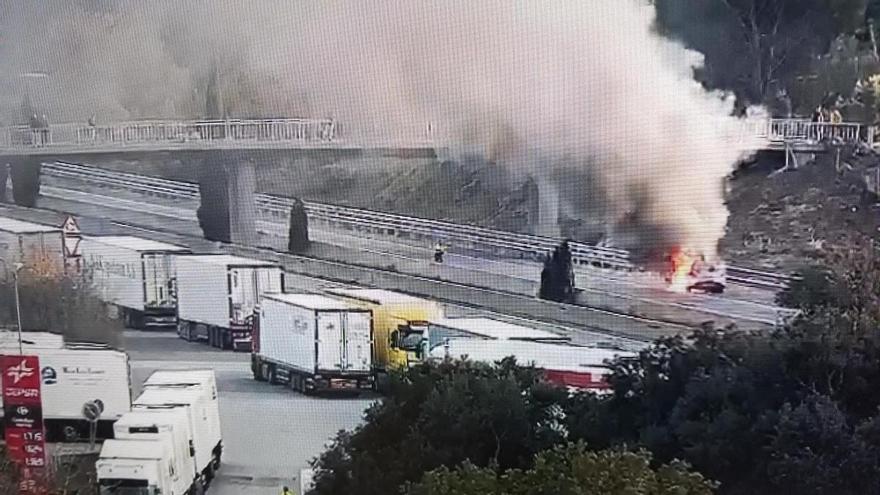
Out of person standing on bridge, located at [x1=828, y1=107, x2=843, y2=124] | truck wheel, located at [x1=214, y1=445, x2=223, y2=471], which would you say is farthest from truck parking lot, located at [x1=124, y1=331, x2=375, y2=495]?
person standing on bridge, located at [x1=828, y1=107, x2=843, y2=124]

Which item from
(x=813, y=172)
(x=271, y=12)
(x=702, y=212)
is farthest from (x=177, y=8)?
(x=813, y=172)

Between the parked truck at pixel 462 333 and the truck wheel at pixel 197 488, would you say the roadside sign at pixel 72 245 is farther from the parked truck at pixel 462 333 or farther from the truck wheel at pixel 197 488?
the parked truck at pixel 462 333

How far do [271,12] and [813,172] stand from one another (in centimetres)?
132

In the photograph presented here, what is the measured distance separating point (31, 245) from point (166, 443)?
61 centimetres

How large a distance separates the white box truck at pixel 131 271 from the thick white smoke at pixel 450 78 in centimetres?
32

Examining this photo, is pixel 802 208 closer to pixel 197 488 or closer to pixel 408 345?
pixel 408 345

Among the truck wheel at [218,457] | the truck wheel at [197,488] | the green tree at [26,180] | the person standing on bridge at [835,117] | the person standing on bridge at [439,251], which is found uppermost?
the person standing on bridge at [835,117]

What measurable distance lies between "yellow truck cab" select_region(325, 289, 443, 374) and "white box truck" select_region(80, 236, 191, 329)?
421 millimetres

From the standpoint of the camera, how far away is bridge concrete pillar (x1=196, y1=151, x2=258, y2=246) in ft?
8.98

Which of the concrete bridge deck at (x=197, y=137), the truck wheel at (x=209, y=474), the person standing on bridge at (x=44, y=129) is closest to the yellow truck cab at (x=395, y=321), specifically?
the concrete bridge deck at (x=197, y=137)

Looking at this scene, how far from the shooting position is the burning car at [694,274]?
8.47 ft

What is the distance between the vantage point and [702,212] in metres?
2.57

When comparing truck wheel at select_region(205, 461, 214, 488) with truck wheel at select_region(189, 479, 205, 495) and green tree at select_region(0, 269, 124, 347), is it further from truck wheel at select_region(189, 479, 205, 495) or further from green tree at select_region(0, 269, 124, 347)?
green tree at select_region(0, 269, 124, 347)

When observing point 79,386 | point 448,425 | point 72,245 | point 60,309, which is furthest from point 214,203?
point 448,425
